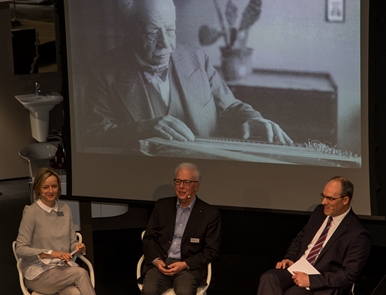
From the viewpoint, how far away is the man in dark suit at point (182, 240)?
4.59 meters

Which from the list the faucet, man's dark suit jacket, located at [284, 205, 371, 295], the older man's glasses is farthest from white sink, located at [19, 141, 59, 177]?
man's dark suit jacket, located at [284, 205, 371, 295]

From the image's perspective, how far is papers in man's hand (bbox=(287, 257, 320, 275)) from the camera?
170 inches

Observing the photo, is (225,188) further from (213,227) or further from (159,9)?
(159,9)

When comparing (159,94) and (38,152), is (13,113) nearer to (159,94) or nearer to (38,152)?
(38,152)

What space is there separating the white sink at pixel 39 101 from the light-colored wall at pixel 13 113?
240 millimetres

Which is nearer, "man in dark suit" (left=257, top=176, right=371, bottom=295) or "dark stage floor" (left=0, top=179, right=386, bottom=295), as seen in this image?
"man in dark suit" (left=257, top=176, right=371, bottom=295)

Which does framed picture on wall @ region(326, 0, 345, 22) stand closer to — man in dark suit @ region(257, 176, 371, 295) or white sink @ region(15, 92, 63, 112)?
man in dark suit @ region(257, 176, 371, 295)

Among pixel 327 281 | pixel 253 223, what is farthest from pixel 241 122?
pixel 253 223

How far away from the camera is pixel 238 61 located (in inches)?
208

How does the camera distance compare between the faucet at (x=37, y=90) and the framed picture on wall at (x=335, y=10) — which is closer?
the framed picture on wall at (x=335, y=10)

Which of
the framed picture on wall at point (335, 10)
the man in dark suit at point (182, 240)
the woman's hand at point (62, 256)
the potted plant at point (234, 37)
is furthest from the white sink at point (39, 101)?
the framed picture on wall at point (335, 10)

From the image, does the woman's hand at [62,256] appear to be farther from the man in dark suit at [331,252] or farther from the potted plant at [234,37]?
the potted plant at [234,37]

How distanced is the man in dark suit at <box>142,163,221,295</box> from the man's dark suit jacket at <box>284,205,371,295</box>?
0.74 meters

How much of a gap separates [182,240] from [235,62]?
1461 millimetres
